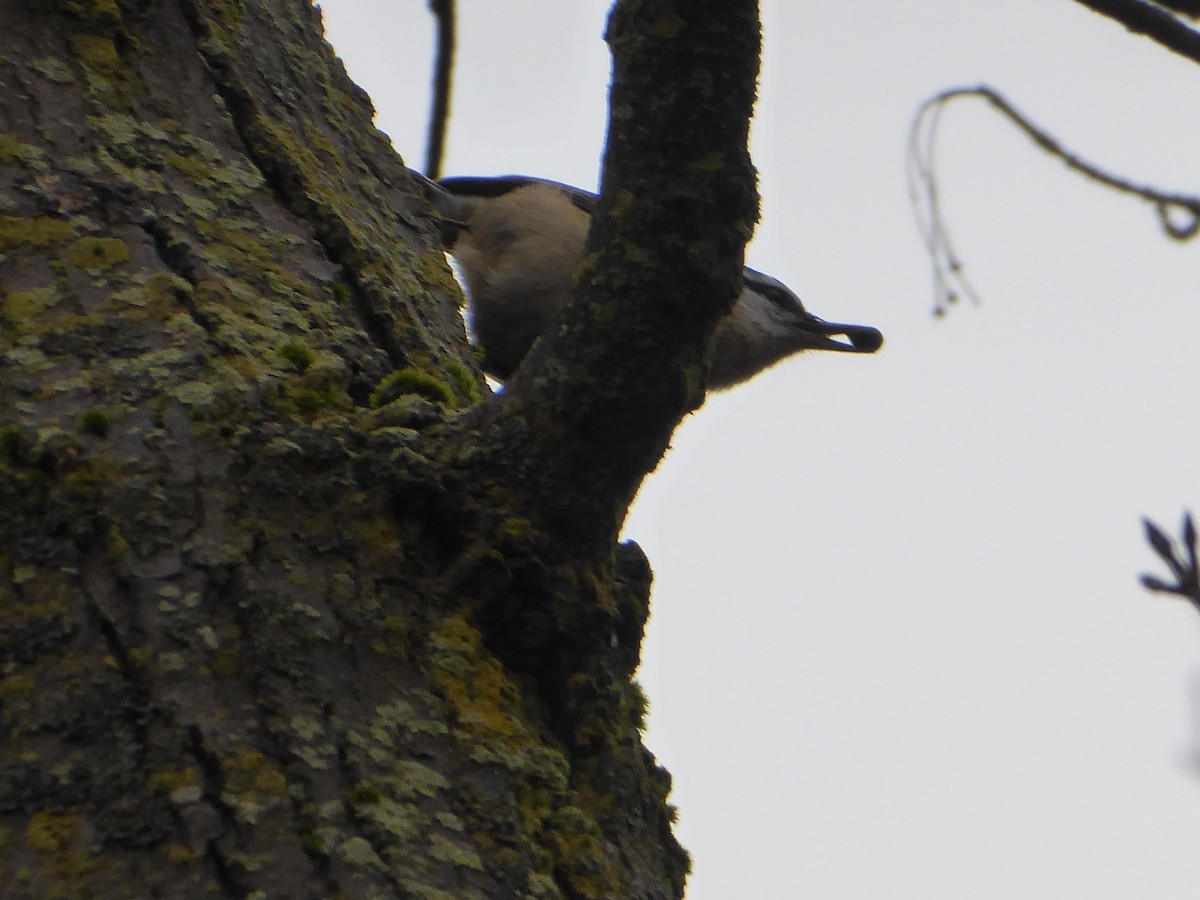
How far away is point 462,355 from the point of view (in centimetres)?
187

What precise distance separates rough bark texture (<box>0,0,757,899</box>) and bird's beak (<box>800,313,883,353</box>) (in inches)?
104

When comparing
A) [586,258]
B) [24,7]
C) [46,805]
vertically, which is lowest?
[46,805]

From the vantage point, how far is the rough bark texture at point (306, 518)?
1.09m

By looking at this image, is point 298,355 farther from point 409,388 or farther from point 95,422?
point 95,422

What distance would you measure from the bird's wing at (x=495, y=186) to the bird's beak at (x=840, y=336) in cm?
91

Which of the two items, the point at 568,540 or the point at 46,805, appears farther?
the point at 568,540

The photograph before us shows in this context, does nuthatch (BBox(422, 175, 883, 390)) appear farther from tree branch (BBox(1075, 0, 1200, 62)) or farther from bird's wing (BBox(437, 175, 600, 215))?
tree branch (BBox(1075, 0, 1200, 62))

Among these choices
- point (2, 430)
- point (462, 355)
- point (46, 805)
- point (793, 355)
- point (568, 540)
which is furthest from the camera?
point (793, 355)

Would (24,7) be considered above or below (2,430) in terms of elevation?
above

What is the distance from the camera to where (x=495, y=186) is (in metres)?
3.65

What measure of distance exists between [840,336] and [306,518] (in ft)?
10.7

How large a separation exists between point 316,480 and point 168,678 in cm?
28

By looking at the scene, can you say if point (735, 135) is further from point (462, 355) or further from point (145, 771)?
point (145, 771)

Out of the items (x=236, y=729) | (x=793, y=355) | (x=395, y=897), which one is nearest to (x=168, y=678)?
(x=236, y=729)
